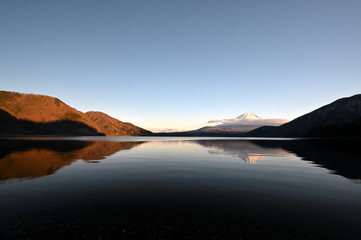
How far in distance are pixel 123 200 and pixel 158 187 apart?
12.6 ft

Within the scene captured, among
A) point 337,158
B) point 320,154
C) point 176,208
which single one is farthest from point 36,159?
point 320,154

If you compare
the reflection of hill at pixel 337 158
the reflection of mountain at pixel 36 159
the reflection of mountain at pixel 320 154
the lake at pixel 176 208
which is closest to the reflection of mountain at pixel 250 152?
→ the reflection of mountain at pixel 320 154

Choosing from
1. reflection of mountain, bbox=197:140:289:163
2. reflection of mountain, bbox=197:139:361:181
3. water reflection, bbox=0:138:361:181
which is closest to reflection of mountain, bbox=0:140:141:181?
water reflection, bbox=0:138:361:181

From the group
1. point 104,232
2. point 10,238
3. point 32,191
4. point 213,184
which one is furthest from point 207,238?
point 32,191

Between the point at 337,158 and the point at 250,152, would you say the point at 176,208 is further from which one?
the point at 250,152

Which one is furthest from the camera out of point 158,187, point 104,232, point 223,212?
point 158,187

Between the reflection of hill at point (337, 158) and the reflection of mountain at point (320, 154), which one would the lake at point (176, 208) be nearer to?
the reflection of hill at point (337, 158)

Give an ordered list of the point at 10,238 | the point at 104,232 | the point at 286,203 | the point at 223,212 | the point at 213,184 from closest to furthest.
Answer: the point at 10,238 → the point at 104,232 → the point at 223,212 → the point at 286,203 → the point at 213,184

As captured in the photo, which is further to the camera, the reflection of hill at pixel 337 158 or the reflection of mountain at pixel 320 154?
the reflection of mountain at pixel 320 154

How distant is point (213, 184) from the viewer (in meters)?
17.1

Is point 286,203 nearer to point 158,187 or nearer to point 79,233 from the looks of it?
point 158,187

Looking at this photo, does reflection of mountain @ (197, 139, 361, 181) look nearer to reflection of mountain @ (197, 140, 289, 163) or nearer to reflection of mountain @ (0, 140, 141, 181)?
reflection of mountain @ (197, 140, 289, 163)

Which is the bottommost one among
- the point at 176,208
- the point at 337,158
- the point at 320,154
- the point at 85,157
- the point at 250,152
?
the point at 176,208

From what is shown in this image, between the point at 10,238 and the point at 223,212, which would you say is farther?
the point at 223,212
